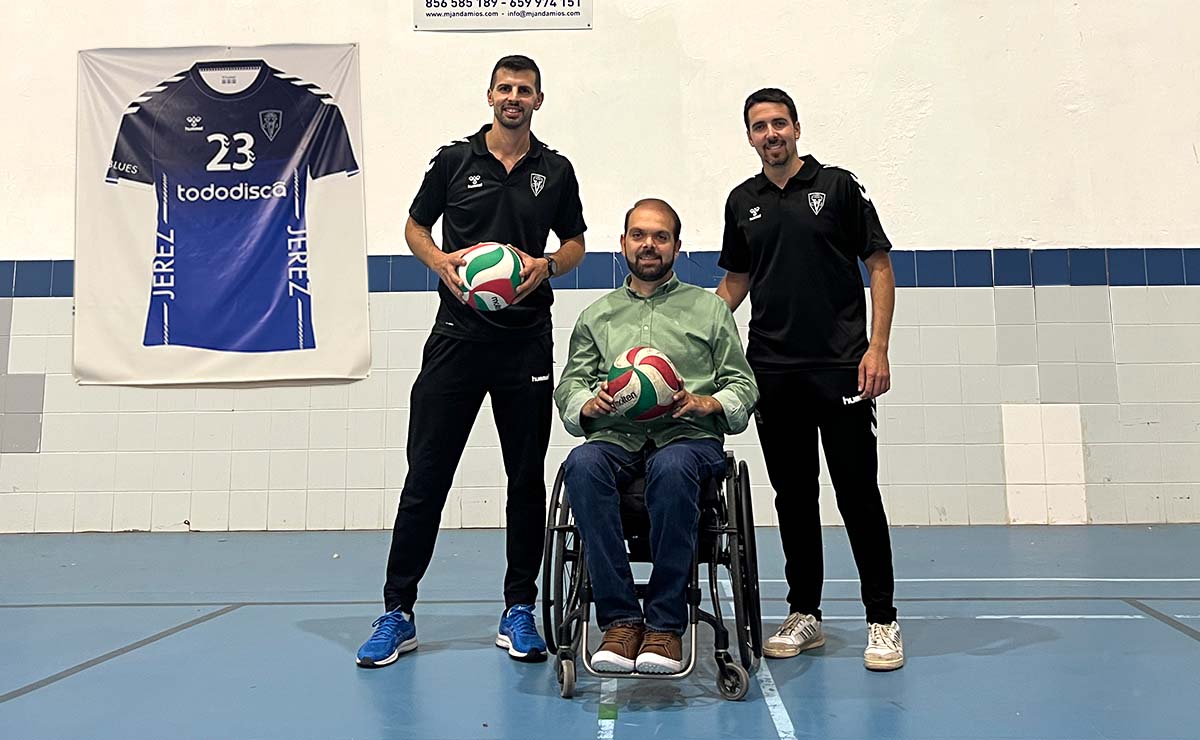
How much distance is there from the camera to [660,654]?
1.80 metres

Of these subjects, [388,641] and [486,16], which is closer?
[388,641]

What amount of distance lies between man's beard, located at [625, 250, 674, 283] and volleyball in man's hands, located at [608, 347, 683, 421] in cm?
25

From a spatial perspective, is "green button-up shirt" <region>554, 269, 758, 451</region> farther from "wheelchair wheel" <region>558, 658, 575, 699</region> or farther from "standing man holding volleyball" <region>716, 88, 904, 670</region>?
"wheelchair wheel" <region>558, 658, 575, 699</region>

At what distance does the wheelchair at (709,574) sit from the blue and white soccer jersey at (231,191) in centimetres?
310

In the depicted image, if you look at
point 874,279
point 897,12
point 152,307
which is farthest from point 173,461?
point 897,12

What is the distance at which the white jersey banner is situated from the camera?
15.4 ft

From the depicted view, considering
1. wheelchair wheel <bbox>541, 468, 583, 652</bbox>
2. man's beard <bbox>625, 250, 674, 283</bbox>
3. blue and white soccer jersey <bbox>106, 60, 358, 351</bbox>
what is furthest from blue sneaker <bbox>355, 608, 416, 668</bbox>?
blue and white soccer jersey <bbox>106, 60, 358, 351</bbox>

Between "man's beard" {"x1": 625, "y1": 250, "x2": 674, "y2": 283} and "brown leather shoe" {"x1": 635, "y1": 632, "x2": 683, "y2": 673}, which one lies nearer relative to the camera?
"brown leather shoe" {"x1": 635, "y1": 632, "x2": 683, "y2": 673}

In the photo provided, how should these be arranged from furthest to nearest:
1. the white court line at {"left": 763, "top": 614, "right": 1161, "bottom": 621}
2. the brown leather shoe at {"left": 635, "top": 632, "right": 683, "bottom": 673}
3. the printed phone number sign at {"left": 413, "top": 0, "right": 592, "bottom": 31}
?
the printed phone number sign at {"left": 413, "top": 0, "right": 592, "bottom": 31} → the white court line at {"left": 763, "top": 614, "right": 1161, "bottom": 621} → the brown leather shoe at {"left": 635, "top": 632, "right": 683, "bottom": 673}

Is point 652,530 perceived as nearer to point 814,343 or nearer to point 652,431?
point 652,431

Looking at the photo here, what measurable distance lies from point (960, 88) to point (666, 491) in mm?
3740

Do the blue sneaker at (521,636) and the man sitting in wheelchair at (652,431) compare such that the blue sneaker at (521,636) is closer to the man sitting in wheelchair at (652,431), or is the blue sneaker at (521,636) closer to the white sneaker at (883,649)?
the man sitting in wheelchair at (652,431)

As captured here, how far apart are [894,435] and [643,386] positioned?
304 cm

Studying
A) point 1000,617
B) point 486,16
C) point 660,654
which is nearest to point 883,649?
point 660,654
